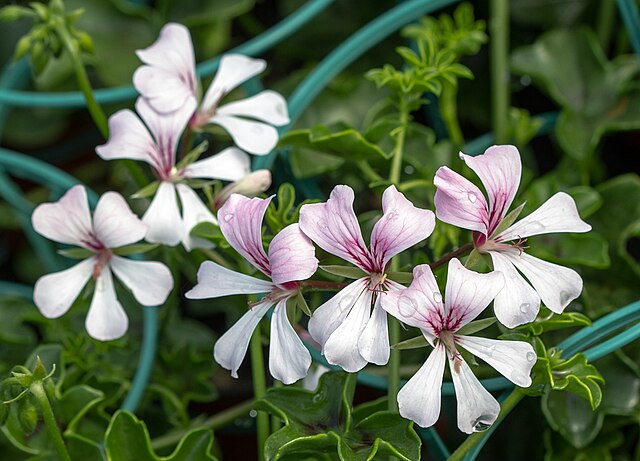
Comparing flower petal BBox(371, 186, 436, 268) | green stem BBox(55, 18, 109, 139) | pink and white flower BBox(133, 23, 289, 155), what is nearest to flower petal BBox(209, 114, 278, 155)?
pink and white flower BBox(133, 23, 289, 155)

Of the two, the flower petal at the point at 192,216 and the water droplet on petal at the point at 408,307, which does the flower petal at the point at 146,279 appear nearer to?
the flower petal at the point at 192,216

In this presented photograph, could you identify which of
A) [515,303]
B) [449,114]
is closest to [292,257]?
[515,303]

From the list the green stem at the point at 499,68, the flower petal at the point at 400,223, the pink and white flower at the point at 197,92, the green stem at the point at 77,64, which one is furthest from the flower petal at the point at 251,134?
the green stem at the point at 499,68

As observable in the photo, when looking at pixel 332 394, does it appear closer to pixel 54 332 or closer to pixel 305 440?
pixel 305 440

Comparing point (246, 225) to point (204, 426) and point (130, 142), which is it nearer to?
point (130, 142)

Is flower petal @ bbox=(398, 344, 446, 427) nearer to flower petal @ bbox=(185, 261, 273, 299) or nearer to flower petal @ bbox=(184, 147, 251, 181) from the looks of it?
flower petal @ bbox=(185, 261, 273, 299)

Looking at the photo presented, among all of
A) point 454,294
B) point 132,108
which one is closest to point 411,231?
point 454,294
